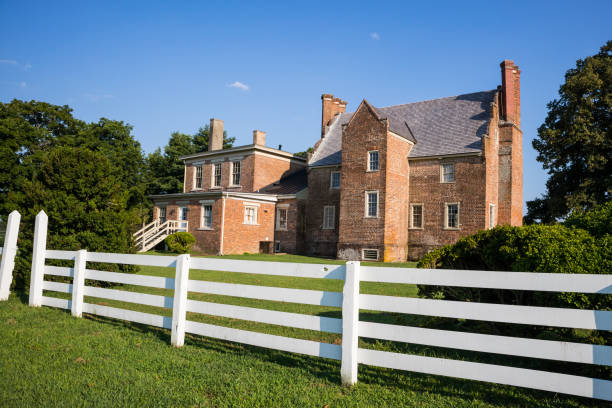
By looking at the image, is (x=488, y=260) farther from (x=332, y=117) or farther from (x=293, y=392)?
(x=332, y=117)

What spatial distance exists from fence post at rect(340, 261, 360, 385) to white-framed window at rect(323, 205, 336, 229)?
2481cm

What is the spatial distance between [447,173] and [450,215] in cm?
262

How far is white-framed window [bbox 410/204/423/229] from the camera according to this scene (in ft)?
89.1

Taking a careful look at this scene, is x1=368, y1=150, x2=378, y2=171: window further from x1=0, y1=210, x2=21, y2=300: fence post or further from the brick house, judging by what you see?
x1=0, y1=210, x2=21, y2=300: fence post

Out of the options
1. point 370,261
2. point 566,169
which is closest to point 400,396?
point 370,261

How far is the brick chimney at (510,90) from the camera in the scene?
2708 centimetres

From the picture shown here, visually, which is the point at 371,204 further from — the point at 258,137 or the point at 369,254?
the point at 258,137

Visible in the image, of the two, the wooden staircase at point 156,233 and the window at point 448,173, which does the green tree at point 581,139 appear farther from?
the wooden staircase at point 156,233

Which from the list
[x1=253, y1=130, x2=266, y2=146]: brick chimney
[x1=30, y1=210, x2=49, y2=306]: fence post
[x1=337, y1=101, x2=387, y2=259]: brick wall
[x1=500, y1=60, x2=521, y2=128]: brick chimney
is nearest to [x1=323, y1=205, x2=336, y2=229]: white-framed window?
[x1=337, y1=101, x2=387, y2=259]: brick wall

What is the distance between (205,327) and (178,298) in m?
0.57

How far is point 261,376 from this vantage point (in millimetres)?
4695

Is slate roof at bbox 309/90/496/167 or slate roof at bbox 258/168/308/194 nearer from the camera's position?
slate roof at bbox 309/90/496/167

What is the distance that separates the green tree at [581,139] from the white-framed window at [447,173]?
6674mm

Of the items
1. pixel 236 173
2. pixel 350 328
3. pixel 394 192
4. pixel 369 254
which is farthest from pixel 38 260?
pixel 236 173
